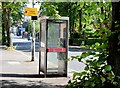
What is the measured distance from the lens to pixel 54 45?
1180 cm

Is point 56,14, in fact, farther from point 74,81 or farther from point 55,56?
point 74,81

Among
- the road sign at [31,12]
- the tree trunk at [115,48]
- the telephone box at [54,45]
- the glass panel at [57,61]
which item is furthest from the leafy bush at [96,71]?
the road sign at [31,12]

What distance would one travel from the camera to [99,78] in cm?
332

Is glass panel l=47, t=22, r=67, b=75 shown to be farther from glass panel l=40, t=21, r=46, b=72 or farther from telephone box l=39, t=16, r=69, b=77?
glass panel l=40, t=21, r=46, b=72

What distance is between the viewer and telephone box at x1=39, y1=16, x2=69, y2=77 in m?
11.6

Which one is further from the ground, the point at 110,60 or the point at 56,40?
the point at 110,60

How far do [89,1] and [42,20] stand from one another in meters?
5.34

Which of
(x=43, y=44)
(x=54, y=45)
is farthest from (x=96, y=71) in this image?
(x=43, y=44)

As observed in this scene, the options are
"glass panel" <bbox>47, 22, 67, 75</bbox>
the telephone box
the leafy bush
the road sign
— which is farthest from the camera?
the road sign

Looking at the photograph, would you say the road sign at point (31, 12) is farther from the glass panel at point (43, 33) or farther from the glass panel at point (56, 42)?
the glass panel at point (56, 42)

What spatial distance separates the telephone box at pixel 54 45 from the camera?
11609 mm

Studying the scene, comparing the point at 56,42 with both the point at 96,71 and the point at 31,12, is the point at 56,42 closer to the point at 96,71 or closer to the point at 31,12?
the point at 31,12

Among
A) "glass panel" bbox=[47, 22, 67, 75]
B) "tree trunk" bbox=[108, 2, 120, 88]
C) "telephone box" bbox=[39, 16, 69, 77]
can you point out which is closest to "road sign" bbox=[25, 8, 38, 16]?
"telephone box" bbox=[39, 16, 69, 77]

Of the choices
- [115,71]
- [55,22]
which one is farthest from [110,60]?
[55,22]
